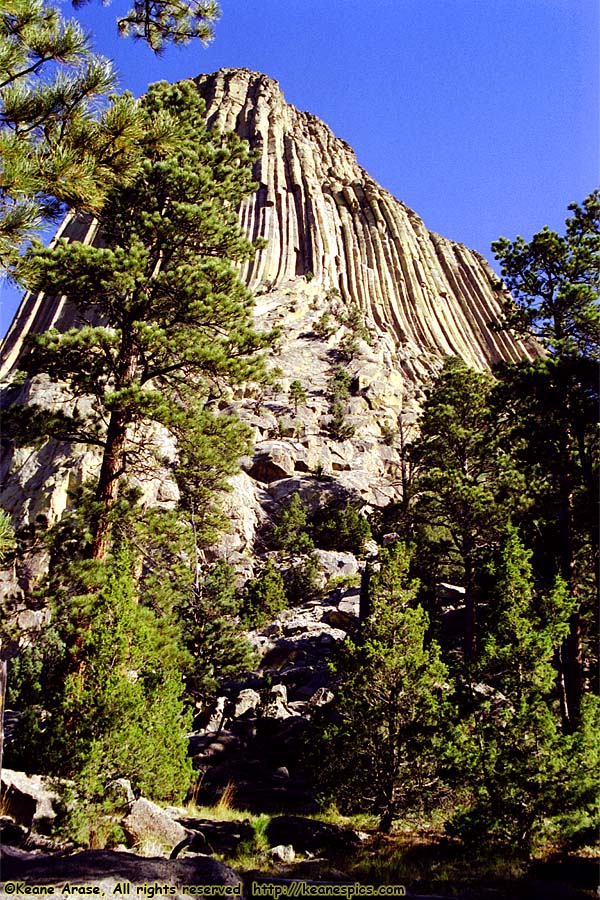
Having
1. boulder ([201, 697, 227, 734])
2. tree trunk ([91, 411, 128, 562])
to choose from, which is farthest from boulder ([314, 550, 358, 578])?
tree trunk ([91, 411, 128, 562])

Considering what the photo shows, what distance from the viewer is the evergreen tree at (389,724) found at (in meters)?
9.50

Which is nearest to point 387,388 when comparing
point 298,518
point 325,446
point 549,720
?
point 325,446

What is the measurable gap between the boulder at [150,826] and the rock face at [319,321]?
2221cm

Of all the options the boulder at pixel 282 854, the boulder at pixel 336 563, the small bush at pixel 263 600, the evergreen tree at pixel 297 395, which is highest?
the evergreen tree at pixel 297 395

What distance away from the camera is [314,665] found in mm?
21703

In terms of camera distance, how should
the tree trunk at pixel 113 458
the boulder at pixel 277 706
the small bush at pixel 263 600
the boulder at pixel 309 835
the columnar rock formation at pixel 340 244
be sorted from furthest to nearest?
1. the columnar rock formation at pixel 340 244
2. the small bush at pixel 263 600
3. the boulder at pixel 277 706
4. the tree trunk at pixel 113 458
5. the boulder at pixel 309 835

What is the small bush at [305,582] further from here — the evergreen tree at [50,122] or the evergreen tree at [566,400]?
the evergreen tree at [50,122]

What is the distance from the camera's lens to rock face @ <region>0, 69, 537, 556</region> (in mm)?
39406

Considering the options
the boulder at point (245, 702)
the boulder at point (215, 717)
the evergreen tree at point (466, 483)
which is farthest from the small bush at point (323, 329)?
the boulder at point (215, 717)

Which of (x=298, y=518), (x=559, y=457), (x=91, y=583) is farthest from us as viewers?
(x=298, y=518)

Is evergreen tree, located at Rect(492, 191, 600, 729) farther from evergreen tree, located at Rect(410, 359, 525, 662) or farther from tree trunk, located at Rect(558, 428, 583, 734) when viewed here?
evergreen tree, located at Rect(410, 359, 525, 662)

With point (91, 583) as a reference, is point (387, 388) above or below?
above

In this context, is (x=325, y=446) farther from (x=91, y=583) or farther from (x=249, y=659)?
(x=91, y=583)

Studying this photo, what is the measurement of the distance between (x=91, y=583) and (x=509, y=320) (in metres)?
10.8
